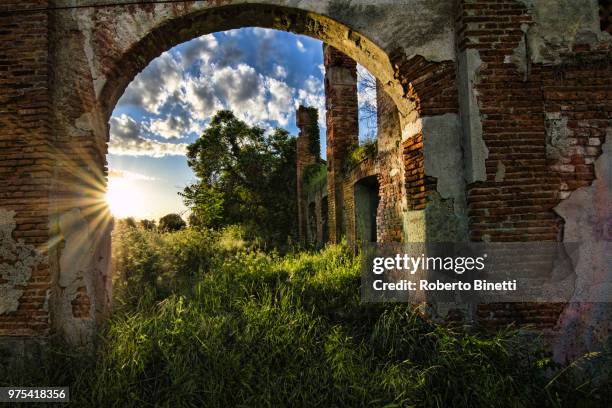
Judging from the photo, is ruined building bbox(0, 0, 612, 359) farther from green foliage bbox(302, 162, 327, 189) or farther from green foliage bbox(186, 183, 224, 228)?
green foliage bbox(186, 183, 224, 228)

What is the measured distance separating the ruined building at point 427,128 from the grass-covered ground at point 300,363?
41 centimetres

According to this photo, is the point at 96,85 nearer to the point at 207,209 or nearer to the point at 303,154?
the point at 303,154

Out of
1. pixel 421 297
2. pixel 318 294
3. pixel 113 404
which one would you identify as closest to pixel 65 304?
pixel 113 404

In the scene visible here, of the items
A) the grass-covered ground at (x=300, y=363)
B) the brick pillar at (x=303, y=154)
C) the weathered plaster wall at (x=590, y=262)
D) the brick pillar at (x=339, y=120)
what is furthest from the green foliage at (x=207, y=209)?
the weathered plaster wall at (x=590, y=262)

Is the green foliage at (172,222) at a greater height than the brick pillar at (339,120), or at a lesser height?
lesser

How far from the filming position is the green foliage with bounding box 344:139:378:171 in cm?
649

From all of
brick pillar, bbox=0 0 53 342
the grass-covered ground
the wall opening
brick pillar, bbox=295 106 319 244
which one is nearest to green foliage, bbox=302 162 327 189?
brick pillar, bbox=295 106 319 244

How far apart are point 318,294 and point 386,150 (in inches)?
101

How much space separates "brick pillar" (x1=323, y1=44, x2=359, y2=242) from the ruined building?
16.5 feet

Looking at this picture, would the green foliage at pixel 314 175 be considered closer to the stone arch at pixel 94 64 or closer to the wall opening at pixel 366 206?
the wall opening at pixel 366 206

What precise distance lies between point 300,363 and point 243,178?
56.9 ft

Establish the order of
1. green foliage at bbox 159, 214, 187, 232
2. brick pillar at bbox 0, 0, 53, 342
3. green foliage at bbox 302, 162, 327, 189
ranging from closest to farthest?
brick pillar at bbox 0, 0, 53, 342 → green foliage at bbox 302, 162, 327, 189 → green foliage at bbox 159, 214, 187, 232

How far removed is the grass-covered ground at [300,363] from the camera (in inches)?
109

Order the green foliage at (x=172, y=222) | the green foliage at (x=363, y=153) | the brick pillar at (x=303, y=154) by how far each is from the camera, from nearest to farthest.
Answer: the green foliage at (x=363, y=153)
the brick pillar at (x=303, y=154)
the green foliage at (x=172, y=222)
